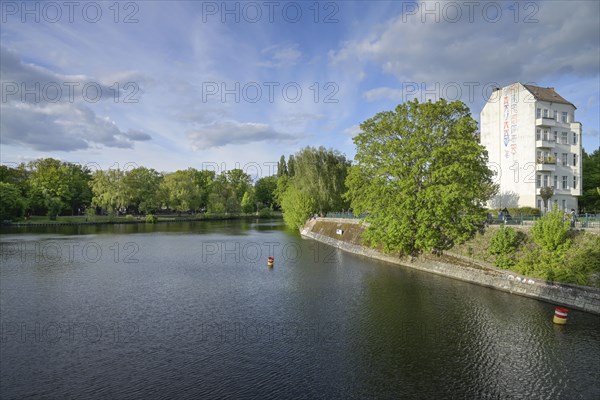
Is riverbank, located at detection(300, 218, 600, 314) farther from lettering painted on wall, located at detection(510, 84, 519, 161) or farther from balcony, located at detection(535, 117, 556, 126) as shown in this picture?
balcony, located at detection(535, 117, 556, 126)

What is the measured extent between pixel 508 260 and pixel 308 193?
5135 cm

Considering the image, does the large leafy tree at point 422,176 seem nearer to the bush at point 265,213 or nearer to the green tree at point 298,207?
the green tree at point 298,207

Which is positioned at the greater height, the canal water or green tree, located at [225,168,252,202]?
green tree, located at [225,168,252,202]

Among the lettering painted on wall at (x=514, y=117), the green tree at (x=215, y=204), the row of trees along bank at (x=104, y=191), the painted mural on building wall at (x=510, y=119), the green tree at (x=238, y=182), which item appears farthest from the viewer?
the green tree at (x=238, y=182)

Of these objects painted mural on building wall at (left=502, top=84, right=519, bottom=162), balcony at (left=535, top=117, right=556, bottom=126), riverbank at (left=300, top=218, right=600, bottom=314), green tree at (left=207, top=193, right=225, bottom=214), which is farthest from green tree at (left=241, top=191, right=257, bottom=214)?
balcony at (left=535, top=117, right=556, bottom=126)

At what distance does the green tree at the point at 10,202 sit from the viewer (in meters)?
91.4

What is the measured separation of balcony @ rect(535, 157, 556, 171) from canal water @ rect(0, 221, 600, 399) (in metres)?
23.1

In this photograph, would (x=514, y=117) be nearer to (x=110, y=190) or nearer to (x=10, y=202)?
(x=110, y=190)

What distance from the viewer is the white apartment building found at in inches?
1887

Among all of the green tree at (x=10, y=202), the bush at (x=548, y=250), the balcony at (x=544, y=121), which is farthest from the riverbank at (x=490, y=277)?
the green tree at (x=10, y=202)

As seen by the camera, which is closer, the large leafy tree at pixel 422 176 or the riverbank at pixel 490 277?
the riverbank at pixel 490 277

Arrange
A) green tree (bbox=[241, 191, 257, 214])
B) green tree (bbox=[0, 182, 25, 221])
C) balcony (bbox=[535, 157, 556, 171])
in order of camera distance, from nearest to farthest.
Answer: balcony (bbox=[535, 157, 556, 171])
green tree (bbox=[0, 182, 25, 221])
green tree (bbox=[241, 191, 257, 214])

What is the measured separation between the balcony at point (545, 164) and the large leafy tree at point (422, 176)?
12.3 m

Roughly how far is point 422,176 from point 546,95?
24655 mm
